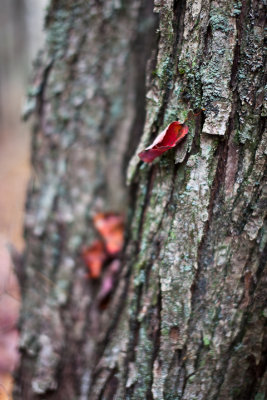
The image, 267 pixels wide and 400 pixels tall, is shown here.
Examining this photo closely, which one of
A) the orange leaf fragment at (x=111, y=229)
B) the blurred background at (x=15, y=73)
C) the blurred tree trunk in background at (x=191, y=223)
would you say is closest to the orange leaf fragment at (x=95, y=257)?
the orange leaf fragment at (x=111, y=229)

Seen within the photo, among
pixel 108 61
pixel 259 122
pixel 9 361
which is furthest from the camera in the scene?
pixel 9 361

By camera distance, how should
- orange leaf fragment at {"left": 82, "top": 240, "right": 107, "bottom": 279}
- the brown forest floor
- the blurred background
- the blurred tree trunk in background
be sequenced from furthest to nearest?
the blurred background < the brown forest floor < orange leaf fragment at {"left": 82, "top": 240, "right": 107, "bottom": 279} < the blurred tree trunk in background

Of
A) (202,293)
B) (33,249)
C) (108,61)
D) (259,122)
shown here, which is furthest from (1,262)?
(259,122)

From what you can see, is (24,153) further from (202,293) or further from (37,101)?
(202,293)

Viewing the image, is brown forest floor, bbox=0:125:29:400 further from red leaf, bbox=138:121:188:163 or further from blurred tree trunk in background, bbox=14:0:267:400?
red leaf, bbox=138:121:188:163

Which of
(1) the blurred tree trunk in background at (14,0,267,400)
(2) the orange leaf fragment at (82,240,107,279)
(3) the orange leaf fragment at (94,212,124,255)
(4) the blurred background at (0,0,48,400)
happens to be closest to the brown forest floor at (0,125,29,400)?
(4) the blurred background at (0,0,48,400)

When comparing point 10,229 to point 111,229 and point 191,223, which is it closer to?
point 111,229
